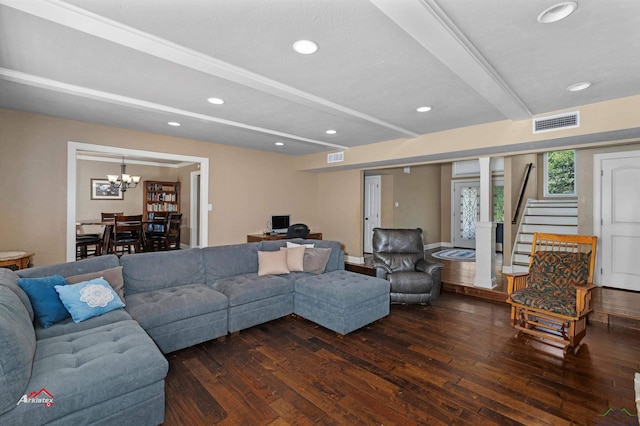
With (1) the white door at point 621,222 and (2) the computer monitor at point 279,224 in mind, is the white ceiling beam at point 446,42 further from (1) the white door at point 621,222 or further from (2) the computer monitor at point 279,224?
(2) the computer monitor at point 279,224

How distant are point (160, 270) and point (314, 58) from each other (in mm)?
2562

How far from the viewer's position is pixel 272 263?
3.80 metres

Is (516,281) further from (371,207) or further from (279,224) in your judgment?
(371,207)

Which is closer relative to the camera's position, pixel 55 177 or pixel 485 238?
pixel 55 177

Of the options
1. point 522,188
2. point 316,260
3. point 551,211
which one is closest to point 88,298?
point 316,260

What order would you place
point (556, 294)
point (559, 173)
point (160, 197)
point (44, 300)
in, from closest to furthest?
point (44, 300) < point (556, 294) < point (559, 173) < point (160, 197)

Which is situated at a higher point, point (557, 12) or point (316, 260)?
point (557, 12)

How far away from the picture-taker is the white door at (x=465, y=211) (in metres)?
8.42

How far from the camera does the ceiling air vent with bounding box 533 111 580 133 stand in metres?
3.32

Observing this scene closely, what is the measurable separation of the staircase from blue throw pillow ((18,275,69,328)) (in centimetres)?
642

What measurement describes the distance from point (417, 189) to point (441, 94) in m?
5.49

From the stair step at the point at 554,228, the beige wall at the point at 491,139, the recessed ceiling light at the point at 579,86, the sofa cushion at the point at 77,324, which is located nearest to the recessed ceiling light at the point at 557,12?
the recessed ceiling light at the point at 579,86

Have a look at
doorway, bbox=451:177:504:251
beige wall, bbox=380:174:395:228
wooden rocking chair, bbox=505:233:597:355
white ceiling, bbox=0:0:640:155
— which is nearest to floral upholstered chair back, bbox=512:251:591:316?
wooden rocking chair, bbox=505:233:597:355

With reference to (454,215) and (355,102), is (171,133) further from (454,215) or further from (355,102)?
(454,215)
